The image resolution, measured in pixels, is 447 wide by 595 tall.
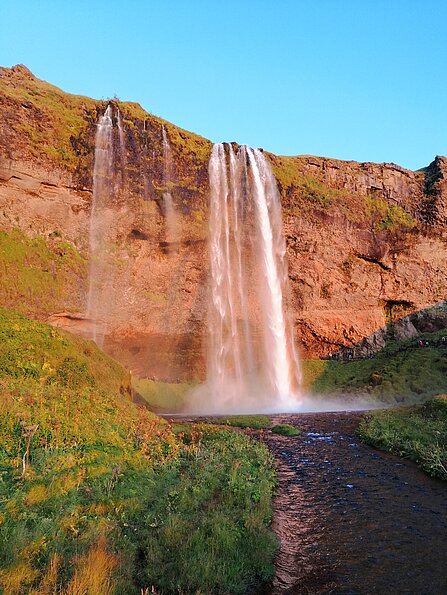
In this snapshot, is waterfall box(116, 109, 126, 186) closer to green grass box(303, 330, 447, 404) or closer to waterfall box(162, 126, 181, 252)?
waterfall box(162, 126, 181, 252)

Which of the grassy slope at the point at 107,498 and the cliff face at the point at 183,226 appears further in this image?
the cliff face at the point at 183,226

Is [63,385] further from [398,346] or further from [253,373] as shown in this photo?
[398,346]

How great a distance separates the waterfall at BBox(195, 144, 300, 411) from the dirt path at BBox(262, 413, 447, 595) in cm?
2388

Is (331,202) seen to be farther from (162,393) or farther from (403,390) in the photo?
(162,393)

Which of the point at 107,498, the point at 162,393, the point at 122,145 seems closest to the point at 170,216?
the point at 122,145

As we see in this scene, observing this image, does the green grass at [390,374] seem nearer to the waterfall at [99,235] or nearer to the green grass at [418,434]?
the green grass at [418,434]

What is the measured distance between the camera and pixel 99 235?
3462 cm

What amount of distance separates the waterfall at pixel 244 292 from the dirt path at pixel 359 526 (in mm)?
23877

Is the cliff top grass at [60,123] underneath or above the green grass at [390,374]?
above

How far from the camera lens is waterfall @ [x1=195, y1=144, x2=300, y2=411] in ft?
125

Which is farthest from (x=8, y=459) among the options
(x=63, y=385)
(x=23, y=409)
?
(x=63, y=385)

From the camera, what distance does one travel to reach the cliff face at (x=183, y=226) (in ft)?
107

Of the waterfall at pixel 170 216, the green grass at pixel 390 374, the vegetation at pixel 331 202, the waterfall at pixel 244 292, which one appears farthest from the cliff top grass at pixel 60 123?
the green grass at pixel 390 374

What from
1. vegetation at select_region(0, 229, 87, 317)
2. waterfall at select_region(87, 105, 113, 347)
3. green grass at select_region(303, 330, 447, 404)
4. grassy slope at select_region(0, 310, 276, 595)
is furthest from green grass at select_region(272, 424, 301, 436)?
vegetation at select_region(0, 229, 87, 317)
